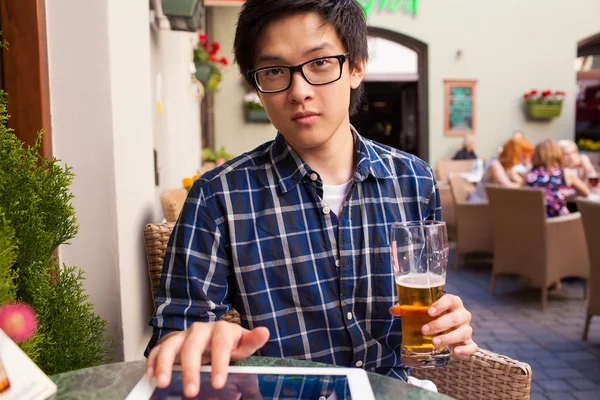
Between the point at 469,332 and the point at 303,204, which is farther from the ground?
the point at 303,204

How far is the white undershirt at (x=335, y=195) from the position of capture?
140 cm

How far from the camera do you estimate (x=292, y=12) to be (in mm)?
1292

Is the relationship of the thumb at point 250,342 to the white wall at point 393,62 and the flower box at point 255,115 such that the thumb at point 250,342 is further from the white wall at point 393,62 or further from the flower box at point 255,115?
the white wall at point 393,62

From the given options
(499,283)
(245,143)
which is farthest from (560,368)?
(245,143)

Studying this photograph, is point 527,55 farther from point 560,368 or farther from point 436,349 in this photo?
point 436,349

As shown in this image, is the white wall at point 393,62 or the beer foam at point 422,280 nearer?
the beer foam at point 422,280

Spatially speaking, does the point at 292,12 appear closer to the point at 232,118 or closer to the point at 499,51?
the point at 232,118

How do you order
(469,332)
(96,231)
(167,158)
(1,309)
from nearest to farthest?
(1,309) → (469,332) → (96,231) → (167,158)

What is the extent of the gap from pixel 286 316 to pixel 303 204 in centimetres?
26

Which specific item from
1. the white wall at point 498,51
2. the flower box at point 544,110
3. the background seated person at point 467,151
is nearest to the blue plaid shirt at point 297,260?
the background seated person at point 467,151

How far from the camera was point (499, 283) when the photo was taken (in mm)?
5387

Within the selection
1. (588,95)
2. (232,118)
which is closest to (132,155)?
(232,118)

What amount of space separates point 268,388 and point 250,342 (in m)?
0.10

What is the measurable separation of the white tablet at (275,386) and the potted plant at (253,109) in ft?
29.6
